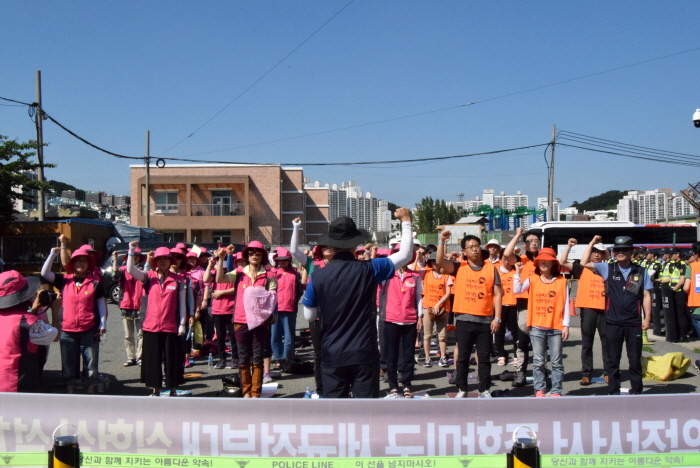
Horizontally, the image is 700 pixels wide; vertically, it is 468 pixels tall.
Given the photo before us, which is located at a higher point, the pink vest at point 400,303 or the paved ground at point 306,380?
the pink vest at point 400,303

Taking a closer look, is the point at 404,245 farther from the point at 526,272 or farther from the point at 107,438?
the point at 526,272

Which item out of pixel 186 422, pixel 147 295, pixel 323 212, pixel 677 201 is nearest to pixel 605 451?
pixel 186 422

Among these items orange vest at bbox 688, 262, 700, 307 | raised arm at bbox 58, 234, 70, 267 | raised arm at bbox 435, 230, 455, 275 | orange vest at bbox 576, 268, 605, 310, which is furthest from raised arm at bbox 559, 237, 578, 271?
raised arm at bbox 58, 234, 70, 267

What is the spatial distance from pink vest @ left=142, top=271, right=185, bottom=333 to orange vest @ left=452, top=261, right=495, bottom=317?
3326 mm

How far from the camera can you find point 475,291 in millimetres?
6594

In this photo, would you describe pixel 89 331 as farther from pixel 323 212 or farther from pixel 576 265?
pixel 323 212

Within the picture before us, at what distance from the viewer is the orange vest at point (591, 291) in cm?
760

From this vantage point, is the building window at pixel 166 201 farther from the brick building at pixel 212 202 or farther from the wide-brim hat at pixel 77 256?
the wide-brim hat at pixel 77 256

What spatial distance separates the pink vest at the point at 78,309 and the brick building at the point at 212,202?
38319mm

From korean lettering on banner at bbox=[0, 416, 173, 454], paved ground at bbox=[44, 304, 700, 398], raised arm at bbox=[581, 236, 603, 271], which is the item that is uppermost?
raised arm at bbox=[581, 236, 603, 271]

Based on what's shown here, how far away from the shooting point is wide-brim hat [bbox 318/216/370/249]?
426 cm

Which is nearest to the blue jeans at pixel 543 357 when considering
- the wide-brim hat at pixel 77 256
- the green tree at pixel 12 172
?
the wide-brim hat at pixel 77 256

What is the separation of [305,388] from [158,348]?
82.9 inches

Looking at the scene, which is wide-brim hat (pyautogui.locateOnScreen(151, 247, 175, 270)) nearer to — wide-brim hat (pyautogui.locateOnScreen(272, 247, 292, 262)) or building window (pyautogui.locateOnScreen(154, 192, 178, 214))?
wide-brim hat (pyautogui.locateOnScreen(272, 247, 292, 262))
